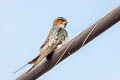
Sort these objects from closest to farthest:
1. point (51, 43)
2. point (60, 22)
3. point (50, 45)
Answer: point (50, 45) < point (51, 43) < point (60, 22)

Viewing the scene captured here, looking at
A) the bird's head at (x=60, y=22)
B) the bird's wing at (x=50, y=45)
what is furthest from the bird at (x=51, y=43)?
the bird's head at (x=60, y=22)

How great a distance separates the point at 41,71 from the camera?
260 inches

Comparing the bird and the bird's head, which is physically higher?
the bird

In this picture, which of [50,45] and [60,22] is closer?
[50,45]

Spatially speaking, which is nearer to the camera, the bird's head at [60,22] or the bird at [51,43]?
the bird at [51,43]

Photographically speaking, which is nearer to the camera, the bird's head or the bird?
the bird

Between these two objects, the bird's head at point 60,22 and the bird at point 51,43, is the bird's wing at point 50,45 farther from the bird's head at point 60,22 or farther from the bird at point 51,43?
the bird's head at point 60,22

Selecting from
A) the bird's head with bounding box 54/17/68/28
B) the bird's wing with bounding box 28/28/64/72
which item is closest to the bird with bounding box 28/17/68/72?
the bird's wing with bounding box 28/28/64/72

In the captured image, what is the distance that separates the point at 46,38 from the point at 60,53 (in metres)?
Result: 1.94

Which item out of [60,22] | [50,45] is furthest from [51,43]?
[60,22]

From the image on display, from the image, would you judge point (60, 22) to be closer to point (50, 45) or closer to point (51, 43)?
point (51, 43)

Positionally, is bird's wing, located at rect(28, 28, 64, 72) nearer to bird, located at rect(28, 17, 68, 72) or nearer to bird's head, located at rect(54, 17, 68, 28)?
bird, located at rect(28, 17, 68, 72)

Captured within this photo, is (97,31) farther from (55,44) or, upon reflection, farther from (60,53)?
(55,44)

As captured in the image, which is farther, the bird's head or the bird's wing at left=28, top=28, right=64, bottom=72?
the bird's head
